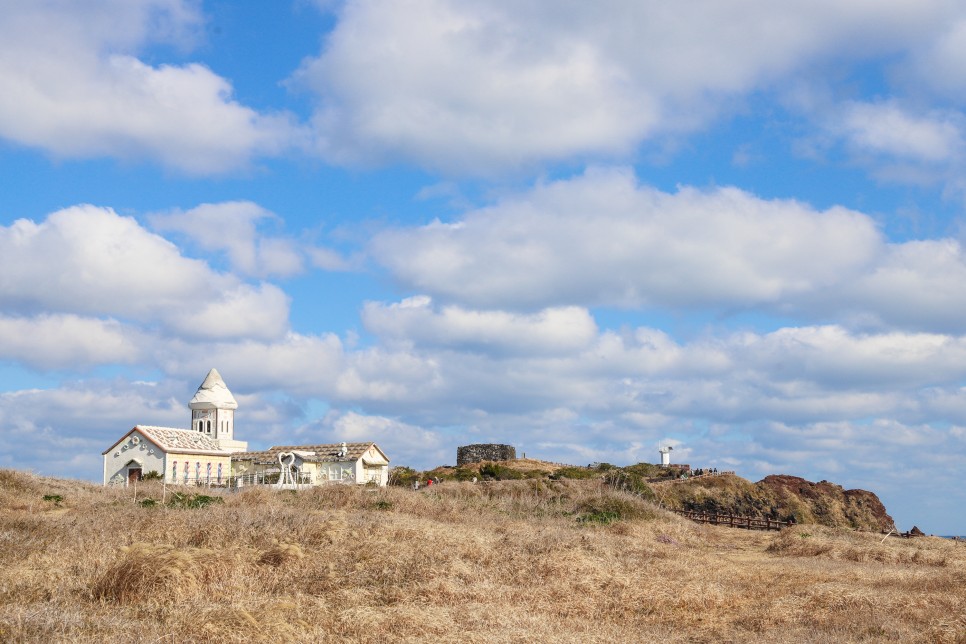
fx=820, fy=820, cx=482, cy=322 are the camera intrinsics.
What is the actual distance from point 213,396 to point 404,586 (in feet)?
162

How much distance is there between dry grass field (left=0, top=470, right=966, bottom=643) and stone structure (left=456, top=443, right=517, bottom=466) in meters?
60.2

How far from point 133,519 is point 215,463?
117 ft

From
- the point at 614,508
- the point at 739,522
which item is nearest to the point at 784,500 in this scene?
the point at 739,522

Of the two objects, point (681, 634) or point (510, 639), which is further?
point (681, 634)

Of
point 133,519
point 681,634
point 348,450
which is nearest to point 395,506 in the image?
point 133,519

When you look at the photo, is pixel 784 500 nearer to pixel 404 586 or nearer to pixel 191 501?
pixel 191 501

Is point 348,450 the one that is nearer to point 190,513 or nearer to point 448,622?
point 190,513

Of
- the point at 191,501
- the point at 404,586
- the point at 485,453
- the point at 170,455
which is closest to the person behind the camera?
the point at 404,586

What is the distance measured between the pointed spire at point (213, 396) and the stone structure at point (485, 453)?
29.7m

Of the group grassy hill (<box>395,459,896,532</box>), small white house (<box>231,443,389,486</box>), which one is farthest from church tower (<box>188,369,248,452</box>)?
grassy hill (<box>395,459,896,532</box>)

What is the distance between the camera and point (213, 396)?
197 feet

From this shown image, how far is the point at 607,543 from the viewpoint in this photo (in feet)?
74.8

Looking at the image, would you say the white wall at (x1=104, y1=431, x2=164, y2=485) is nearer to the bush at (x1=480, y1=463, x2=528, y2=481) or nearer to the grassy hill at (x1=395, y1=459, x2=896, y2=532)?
the grassy hill at (x1=395, y1=459, x2=896, y2=532)

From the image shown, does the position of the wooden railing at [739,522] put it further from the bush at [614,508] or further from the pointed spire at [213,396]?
the pointed spire at [213,396]
